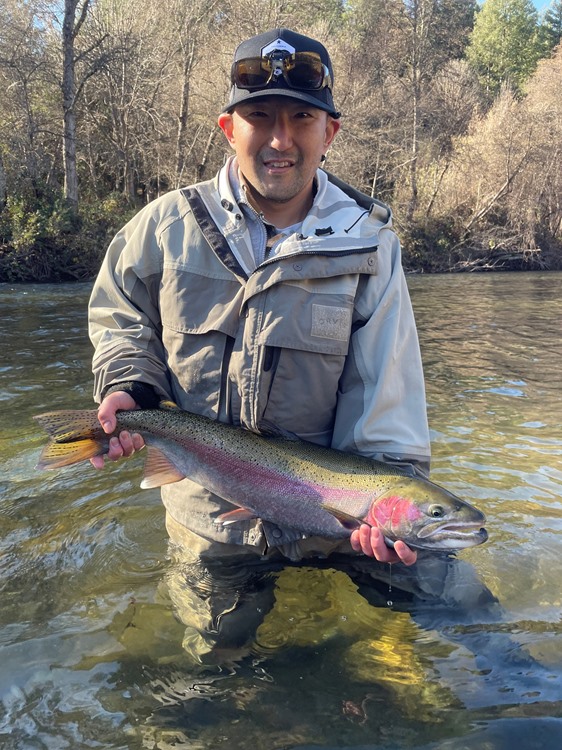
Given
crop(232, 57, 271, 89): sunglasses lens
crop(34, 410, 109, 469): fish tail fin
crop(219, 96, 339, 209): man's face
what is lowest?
crop(34, 410, 109, 469): fish tail fin

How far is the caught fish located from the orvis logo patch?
1.74 ft

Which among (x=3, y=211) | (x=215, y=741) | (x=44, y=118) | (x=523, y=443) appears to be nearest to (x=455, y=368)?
(x=523, y=443)

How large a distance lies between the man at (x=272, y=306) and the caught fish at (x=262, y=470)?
0.32 feet

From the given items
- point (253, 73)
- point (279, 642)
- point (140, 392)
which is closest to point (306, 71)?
point (253, 73)

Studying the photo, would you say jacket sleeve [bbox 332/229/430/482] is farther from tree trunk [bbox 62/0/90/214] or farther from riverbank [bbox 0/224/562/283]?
tree trunk [bbox 62/0/90/214]

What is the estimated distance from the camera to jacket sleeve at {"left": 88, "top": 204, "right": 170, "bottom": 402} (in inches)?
127

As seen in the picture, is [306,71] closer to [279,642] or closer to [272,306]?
[272,306]

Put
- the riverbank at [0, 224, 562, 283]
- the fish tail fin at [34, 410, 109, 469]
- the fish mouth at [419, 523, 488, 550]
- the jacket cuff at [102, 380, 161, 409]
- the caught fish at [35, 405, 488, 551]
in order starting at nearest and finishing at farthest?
the fish mouth at [419, 523, 488, 550]
the caught fish at [35, 405, 488, 551]
the fish tail fin at [34, 410, 109, 469]
the jacket cuff at [102, 380, 161, 409]
the riverbank at [0, 224, 562, 283]

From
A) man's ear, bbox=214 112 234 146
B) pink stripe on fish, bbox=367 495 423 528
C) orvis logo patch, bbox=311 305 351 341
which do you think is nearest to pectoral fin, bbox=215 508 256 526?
pink stripe on fish, bbox=367 495 423 528

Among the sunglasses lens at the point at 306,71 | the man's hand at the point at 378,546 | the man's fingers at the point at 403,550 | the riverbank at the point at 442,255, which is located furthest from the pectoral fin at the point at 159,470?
the riverbank at the point at 442,255

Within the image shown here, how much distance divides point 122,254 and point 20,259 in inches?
734

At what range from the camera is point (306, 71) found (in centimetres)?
307

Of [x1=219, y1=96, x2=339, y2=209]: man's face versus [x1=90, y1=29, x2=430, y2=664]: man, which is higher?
[x1=219, y1=96, x2=339, y2=209]: man's face

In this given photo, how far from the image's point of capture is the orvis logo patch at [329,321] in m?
3.04
